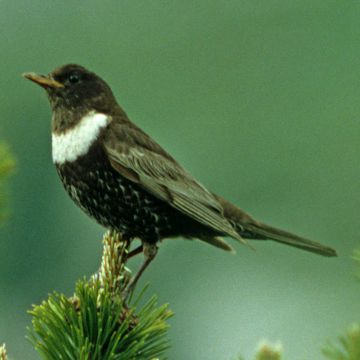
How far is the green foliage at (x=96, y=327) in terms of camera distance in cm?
251

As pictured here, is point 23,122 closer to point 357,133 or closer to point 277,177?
point 277,177

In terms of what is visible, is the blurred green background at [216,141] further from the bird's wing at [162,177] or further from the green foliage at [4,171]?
the green foliage at [4,171]

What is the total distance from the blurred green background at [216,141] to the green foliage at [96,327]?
7159mm

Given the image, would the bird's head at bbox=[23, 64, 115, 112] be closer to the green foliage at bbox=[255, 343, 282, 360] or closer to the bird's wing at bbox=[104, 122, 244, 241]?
the bird's wing at bbox=[104, 122, 244, 241]

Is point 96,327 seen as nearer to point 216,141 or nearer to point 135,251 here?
point 135,251

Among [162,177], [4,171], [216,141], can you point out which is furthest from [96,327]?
[216,141]

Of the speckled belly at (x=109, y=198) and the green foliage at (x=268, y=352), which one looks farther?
the speckled belly at (x=109, y=198)

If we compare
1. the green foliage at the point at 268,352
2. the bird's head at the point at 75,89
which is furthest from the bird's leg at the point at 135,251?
the green foliage at the point at 268,352

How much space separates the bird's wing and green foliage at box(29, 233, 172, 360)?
1.32 m

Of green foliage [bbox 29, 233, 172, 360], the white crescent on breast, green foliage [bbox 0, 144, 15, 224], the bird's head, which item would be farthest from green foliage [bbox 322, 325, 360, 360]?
the bird's head

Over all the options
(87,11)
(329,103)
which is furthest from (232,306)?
(87,11)

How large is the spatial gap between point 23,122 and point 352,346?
16.2 m

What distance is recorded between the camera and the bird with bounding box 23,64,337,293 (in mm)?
3965

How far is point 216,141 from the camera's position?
1919cm
